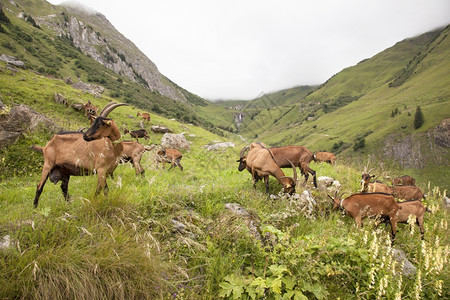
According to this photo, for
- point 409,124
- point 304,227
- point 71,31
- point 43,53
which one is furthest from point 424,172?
point 71,31

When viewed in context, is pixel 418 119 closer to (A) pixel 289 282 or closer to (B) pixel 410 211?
(B) pixel 410 211

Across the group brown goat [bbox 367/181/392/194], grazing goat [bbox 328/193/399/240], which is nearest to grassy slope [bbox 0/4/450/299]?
grazing goat [bbox 328/193/399/240]

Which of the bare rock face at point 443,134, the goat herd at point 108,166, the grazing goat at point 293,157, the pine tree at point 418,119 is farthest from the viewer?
the pine tree at point 418,119

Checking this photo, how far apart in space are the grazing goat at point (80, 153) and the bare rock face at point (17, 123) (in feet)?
19.4

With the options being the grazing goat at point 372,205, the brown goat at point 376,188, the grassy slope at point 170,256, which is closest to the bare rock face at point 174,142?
the grassy slope at point 170,256

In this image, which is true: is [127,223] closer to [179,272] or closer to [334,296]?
Result: [179,272]

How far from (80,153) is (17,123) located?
25.5ft

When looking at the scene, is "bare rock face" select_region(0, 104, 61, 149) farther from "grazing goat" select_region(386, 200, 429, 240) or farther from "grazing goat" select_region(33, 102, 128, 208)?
"grazing goat" select_region(386, 200, 429, 240)

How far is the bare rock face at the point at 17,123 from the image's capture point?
29.8 feet

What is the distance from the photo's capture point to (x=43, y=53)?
56.6 metres

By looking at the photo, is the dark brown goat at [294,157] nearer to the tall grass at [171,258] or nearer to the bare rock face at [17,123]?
the tall grass at [171,258]

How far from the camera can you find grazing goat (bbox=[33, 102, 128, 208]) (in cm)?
497

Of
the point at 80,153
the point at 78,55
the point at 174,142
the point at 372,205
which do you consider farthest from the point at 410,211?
the point at 78,55

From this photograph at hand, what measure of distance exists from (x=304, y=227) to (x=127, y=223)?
3.73 meters
